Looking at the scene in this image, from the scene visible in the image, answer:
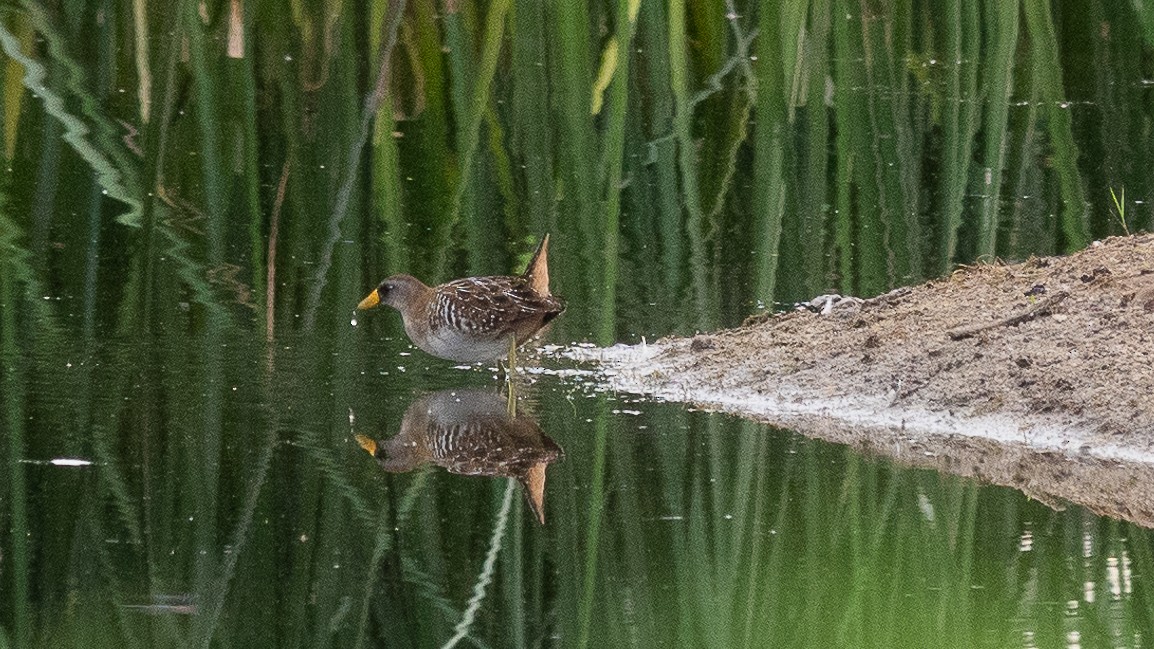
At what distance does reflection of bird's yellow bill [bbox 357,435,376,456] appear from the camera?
586 cm

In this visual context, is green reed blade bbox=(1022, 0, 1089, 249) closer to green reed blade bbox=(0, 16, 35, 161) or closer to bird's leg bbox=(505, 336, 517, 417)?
bird's leg bbox=(505, 336, 517, 417)

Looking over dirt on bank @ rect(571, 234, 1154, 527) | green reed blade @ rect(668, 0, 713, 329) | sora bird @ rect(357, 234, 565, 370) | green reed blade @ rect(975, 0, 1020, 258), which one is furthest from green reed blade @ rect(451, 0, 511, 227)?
green reed blade @ rect(975, 0, 1020, 258)

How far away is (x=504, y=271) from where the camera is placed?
8.41 m

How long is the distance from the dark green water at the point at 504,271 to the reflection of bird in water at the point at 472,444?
0.26ft

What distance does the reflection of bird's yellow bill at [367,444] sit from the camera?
5.86m

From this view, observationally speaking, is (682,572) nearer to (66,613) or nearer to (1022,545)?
(1022,545)

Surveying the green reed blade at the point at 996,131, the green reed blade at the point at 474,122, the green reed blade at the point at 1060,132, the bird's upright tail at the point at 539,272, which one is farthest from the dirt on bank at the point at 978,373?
the green reed blade at the point at 474,122

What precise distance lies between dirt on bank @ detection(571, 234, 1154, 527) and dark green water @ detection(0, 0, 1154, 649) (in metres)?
0.24

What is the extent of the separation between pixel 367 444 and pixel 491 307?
47.8 inches

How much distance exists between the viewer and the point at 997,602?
14.8ft

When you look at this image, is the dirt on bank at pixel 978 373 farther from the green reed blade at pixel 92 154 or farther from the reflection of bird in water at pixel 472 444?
the green reed blade at pixel 92 154

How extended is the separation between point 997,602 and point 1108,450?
4.65 ft

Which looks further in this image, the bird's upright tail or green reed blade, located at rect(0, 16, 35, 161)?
green reed blade, located at rect(0, 16, 35, 161)

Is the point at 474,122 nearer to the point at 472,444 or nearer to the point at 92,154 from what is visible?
the point at 92,154
